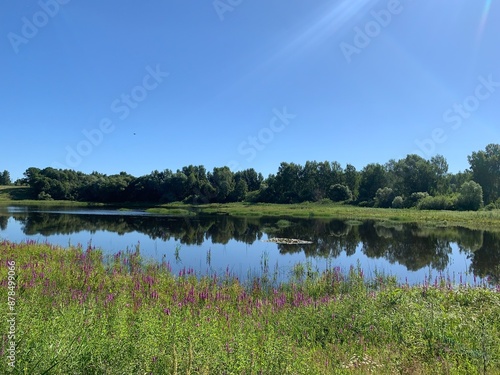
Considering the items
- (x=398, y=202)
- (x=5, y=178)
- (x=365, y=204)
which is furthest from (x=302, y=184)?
(x=5, y=178)

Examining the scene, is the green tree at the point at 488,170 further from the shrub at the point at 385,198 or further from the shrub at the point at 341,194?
the shrub at the point at 341,194

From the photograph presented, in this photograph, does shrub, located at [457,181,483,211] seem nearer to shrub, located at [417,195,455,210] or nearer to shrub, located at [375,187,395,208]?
shrub, located at [417,195,455,210]

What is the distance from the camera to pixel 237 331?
21.2ft

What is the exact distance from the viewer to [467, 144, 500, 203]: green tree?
87.9 m

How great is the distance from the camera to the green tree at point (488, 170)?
87.9m

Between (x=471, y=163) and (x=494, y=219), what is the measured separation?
50.5m

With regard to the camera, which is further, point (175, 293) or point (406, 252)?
point (406, 252)

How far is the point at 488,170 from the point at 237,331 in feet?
345

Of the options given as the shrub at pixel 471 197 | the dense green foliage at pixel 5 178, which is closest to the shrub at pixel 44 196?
the dense green foliage at pixel 5 178

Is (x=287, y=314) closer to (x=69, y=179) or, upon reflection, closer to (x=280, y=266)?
(x=280, y=266)

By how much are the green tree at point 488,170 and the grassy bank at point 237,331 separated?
95.1m

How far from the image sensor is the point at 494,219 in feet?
167

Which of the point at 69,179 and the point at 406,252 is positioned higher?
the point at 69,179

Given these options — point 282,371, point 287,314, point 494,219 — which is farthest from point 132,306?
point 494,219
